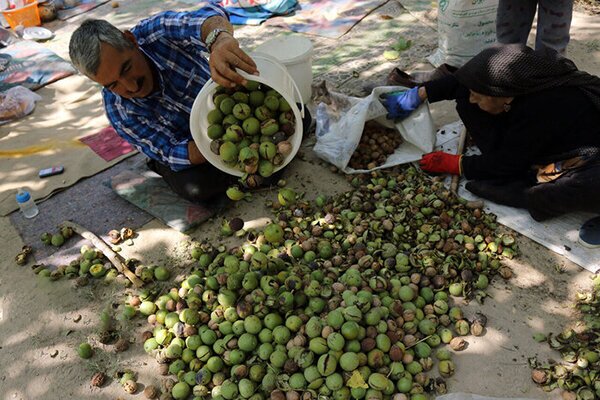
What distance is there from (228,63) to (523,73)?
1.49m

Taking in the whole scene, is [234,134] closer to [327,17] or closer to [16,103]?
[16,103]

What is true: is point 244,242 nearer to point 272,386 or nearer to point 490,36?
point 272,386

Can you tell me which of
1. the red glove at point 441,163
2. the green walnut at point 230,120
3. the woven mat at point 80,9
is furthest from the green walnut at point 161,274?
the woven mat at point 80,9

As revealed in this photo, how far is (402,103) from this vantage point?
11.3 feet

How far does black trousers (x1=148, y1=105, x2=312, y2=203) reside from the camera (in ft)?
10.7

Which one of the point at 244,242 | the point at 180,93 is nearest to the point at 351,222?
the point at 244,242

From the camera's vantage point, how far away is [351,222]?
3.02 meters

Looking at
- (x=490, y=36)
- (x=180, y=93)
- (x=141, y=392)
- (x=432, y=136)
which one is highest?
(x=180, y=93)

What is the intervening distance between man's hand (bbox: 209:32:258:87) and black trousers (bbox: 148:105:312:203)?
3.22 ft

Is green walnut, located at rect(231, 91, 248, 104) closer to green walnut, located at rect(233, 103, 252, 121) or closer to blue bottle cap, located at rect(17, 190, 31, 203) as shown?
green walnut, located at rect(233, 103, 252, 121)

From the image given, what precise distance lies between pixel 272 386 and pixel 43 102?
4.04 m

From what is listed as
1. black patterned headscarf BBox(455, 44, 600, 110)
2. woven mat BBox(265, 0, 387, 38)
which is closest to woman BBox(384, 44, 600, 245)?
black patterned headscarf BBox(455, 44, 600, 110)

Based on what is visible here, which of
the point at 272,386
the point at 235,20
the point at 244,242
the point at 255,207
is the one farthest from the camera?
the point at 235,20

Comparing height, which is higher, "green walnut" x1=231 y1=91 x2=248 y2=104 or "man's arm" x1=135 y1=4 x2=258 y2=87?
"man's arm" x1=135 y1=4 x2=258 y2=87
